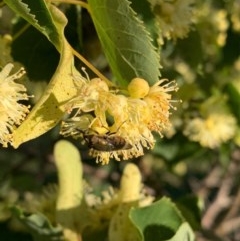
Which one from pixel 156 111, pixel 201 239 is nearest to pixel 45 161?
pixel 201 239

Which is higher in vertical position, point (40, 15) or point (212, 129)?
point (40, 15)

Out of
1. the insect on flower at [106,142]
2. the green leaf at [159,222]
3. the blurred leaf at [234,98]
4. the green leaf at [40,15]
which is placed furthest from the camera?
the blurred leaf at [234,98]

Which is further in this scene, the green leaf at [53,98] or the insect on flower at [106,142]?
the insect on flower at [106,142]

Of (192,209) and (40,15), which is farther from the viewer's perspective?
(192,209)

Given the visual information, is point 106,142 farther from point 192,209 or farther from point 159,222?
point 192,209

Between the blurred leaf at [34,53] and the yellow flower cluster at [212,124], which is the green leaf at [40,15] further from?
the yellow flower cluster at [212,124]

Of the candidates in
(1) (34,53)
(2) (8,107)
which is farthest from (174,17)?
(2) (8,107)

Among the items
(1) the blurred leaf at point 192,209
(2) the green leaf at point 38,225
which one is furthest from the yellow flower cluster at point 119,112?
(1) the blurred leaf at point 192,209
